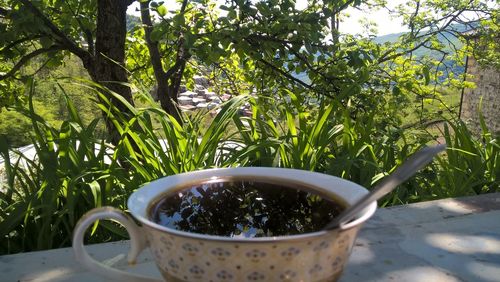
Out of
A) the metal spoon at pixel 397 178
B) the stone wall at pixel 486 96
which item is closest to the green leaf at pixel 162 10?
the metal spoon at pixel 397 178

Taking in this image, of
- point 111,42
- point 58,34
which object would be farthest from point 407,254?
point 58,34

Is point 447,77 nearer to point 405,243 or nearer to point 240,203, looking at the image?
point 405,243

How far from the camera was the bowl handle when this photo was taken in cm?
61

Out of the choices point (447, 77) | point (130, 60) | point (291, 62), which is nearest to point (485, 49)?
point (447, 77)

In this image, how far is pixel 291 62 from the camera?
3.44 meters

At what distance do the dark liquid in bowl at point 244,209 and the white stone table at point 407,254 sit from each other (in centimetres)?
32

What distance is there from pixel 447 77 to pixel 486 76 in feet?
25.0

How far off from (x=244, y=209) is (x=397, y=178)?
0.80ft

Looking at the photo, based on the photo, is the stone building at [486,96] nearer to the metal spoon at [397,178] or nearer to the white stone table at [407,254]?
the white stone table at [407,254]

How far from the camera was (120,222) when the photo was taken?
2.05 feet

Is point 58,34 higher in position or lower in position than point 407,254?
higher

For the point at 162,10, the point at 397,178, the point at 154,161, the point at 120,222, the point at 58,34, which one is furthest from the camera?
the point at 58,34

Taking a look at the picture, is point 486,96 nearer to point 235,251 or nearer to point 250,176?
A: point 250,176

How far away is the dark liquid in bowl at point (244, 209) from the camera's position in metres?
0.62
